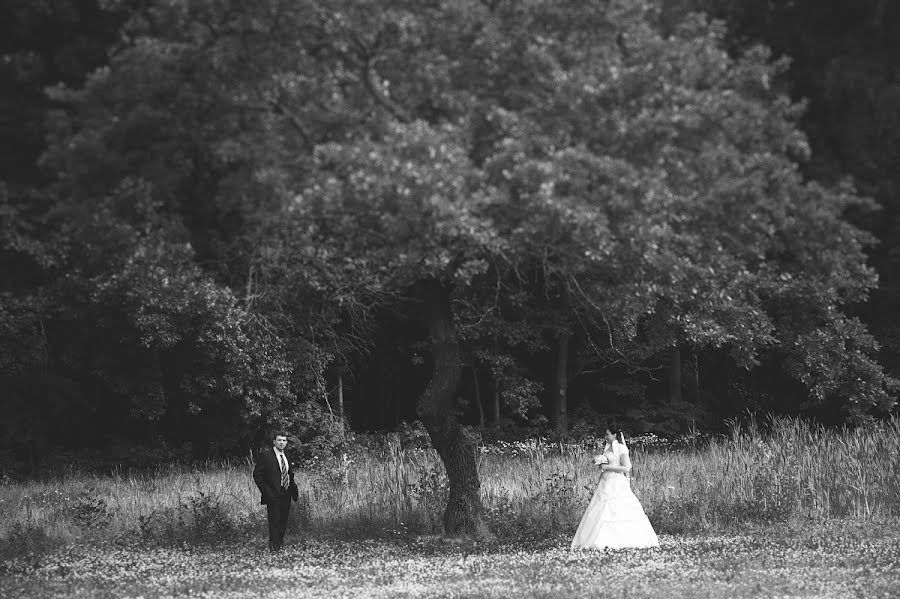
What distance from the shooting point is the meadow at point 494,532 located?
1297 cm

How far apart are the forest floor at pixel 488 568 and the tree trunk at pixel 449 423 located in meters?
0.58

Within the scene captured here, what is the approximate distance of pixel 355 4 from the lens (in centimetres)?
1309

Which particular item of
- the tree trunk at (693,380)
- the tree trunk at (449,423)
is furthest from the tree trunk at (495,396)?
the tree trunk at (449,423)

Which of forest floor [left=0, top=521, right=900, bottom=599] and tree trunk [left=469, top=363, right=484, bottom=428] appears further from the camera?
tree trunk [left=469, top=363, right=484, bottom=428]

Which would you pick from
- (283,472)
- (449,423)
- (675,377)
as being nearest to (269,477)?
(283,472)

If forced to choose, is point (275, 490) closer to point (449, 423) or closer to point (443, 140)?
point (449, 423)

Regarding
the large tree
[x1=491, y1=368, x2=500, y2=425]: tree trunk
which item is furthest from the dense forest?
[x1=491, y1=368, x2=500, y2=425]: tree trunk

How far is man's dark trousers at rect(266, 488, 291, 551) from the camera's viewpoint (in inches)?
663

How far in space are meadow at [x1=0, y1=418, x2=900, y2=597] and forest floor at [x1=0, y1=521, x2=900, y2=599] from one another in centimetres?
4

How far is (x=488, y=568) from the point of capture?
1409 centimetres

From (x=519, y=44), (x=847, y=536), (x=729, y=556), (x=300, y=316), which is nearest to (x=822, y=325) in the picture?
(x=300, y=316)

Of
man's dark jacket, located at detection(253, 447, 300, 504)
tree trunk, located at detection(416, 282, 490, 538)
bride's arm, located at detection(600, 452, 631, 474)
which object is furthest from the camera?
tree trunk, located at detection(416, 282, 490, 538)

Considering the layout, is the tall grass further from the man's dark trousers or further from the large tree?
the large tree

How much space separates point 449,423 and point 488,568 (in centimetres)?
372
